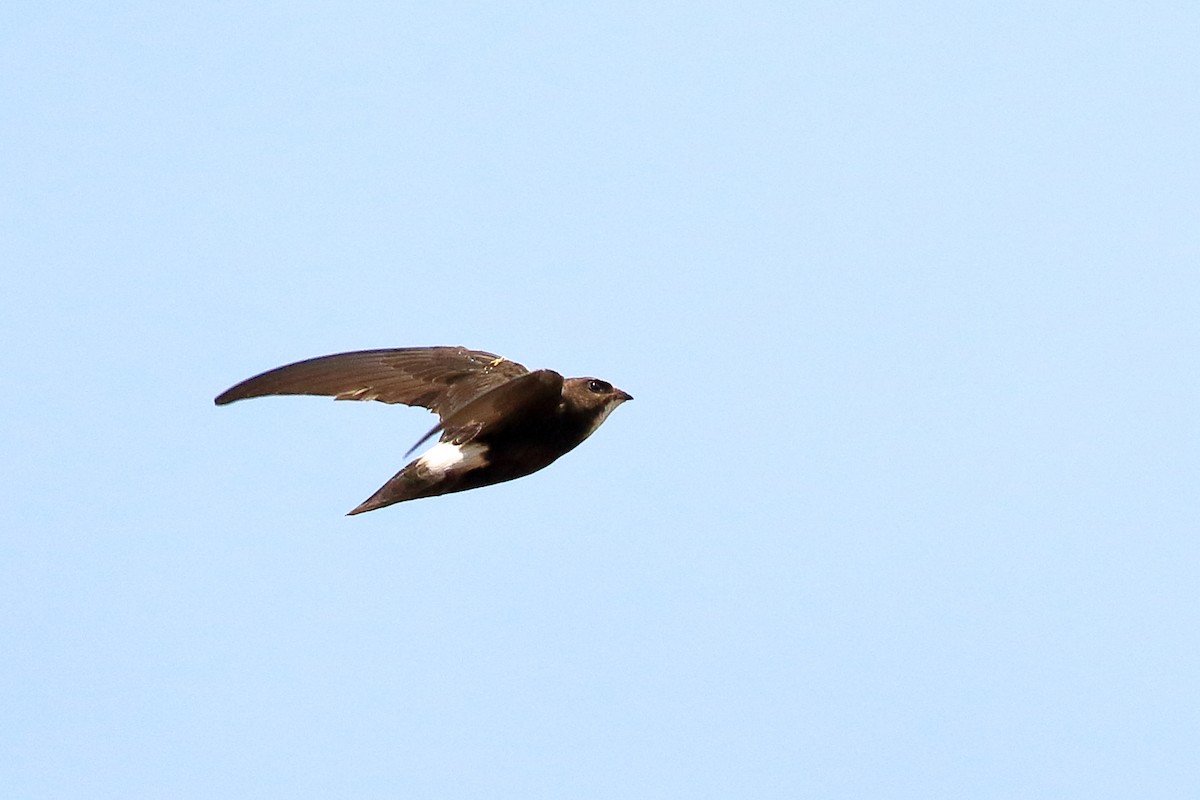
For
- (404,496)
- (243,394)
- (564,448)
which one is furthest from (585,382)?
(243,394)

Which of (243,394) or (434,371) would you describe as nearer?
(243,394)

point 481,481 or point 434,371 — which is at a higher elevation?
point 434,371

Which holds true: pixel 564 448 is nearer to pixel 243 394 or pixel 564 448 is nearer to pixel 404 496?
pixel 404 496

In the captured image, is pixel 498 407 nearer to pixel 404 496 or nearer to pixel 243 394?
pixel 404 496

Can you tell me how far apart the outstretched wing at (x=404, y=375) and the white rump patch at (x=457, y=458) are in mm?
309

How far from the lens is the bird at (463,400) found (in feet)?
32.1

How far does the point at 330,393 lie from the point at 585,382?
1.49 meters

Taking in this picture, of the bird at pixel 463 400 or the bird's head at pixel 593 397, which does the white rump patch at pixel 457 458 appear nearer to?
the bird at pixel 463 400

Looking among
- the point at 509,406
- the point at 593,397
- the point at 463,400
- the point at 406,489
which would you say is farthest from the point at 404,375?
the point at 509,406

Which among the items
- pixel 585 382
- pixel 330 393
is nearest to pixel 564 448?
pixel 585 382

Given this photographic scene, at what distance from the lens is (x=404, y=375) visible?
10750 mm

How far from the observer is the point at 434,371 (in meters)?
10.8

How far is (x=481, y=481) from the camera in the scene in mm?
10188

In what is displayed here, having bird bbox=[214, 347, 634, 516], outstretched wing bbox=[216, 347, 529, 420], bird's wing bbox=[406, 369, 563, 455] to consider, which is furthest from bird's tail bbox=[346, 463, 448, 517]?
outstretched wing bbox=[216, 347, 529, 420]
